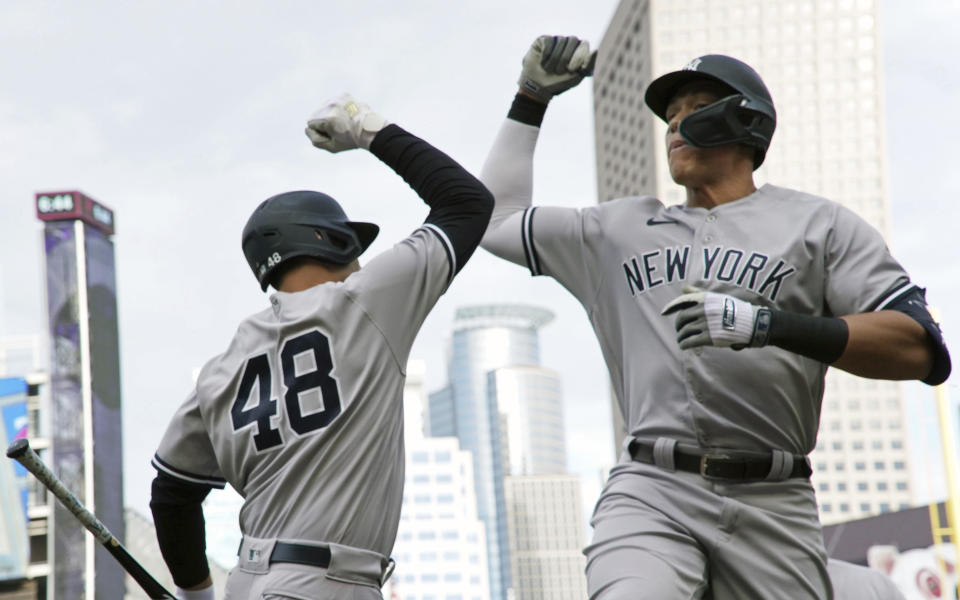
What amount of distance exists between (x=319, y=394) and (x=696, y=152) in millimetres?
1856

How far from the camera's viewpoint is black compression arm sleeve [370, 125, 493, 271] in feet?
15.9

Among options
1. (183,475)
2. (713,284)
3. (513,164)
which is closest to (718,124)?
(713,284)

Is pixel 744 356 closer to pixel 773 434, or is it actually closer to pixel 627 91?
pixel 773 434

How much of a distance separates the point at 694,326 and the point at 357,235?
1.53 metres

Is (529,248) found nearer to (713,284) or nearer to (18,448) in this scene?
(713,284)

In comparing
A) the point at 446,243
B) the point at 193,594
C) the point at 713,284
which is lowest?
the point at 193,594

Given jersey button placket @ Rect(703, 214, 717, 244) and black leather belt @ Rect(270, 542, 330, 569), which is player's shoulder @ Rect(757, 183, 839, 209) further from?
black leather belt @ Rect(270, 542, 330, 569)

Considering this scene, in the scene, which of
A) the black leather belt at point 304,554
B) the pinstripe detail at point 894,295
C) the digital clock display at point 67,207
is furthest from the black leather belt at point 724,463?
the digital clock display at point 67,207

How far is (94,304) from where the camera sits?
79.5 metres

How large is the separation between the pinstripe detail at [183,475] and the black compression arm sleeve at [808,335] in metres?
2.21

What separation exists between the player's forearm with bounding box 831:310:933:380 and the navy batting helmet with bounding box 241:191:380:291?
191cm

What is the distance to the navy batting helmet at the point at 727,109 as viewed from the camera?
16.6ft

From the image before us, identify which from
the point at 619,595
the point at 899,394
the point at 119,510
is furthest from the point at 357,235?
the point at 899,394

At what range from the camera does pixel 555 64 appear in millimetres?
5516
